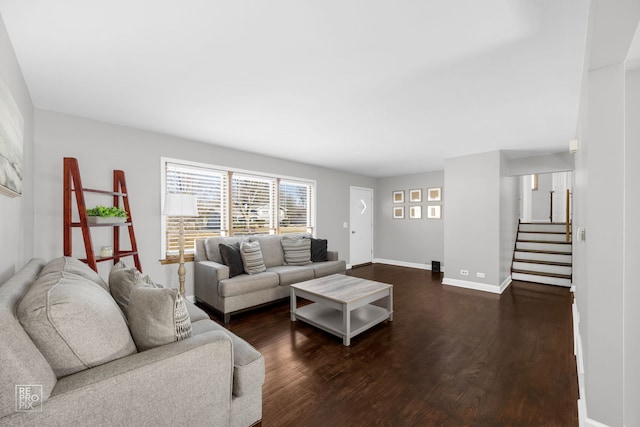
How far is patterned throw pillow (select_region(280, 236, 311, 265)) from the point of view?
4199mm

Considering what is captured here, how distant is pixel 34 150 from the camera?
106 inches

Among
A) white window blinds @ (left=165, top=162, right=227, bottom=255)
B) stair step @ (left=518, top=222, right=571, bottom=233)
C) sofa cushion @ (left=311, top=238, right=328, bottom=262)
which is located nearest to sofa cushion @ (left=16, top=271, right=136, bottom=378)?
white window blinds @ (left=165, top=162, right=227, bottom=255)

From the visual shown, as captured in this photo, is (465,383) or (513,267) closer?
(465,383)

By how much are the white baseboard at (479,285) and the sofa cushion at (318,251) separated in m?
2.30

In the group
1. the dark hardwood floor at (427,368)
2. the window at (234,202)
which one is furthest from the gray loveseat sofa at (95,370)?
the window at (234,202)

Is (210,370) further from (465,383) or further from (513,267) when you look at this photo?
(513,267)

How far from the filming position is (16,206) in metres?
1.95

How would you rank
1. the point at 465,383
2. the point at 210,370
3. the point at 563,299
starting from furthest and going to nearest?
1. the point at 563,299
2. the point at 465,383
3. the point at 210,370

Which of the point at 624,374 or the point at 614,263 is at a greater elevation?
the point at 614,263

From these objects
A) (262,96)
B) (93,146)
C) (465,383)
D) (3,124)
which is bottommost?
(465,383)

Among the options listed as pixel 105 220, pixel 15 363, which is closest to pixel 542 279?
pixel 15 363

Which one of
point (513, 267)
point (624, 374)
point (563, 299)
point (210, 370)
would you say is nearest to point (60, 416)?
point (210, 370)

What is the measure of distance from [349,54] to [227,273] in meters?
2.66

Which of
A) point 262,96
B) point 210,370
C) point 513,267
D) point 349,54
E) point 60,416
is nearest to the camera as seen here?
point 60,416
